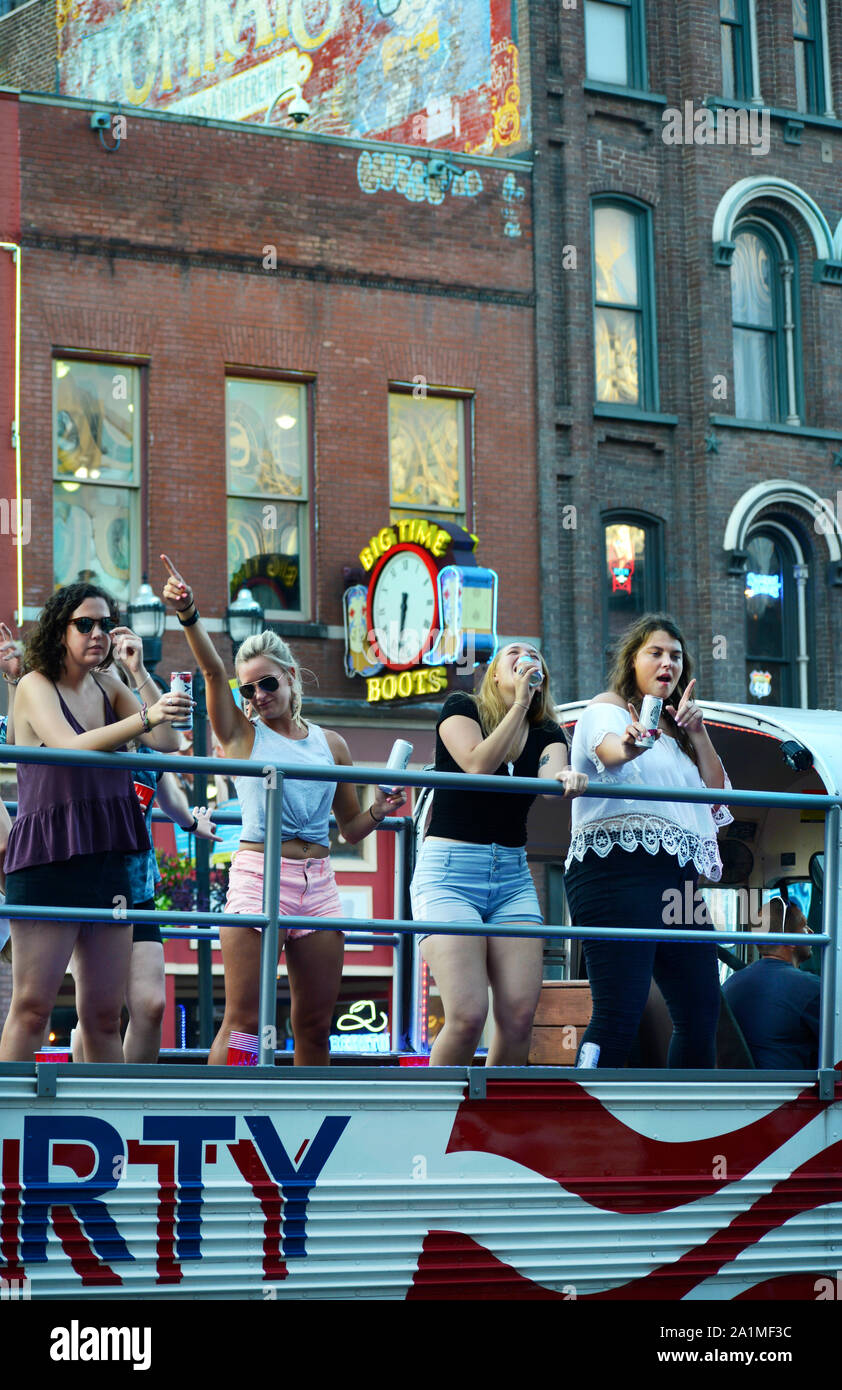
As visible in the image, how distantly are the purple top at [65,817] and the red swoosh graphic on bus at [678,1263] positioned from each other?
1.64 metres

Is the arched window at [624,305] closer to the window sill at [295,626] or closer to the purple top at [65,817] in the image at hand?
the window sill at [295,626]

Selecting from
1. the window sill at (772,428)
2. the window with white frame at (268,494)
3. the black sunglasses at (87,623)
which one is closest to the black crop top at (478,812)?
the black sunglasses at (87,623)

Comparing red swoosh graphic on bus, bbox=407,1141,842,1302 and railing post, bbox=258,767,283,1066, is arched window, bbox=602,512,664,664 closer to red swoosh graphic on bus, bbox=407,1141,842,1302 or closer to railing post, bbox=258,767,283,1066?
red swoosh graphic on bus, bbox=407,1141,842,1302

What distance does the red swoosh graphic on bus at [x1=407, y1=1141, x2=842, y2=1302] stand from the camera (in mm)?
6129

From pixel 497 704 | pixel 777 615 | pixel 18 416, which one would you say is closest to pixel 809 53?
pixel 777 615

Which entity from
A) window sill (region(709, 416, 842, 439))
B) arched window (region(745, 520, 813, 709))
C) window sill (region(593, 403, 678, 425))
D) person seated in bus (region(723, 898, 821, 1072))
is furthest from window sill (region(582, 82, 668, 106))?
person seated in bus (region(723, 898, 821, 1072))

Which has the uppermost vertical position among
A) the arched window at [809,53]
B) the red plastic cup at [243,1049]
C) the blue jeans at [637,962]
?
the arched window at [809,53]

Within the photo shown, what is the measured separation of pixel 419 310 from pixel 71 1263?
1626 cm

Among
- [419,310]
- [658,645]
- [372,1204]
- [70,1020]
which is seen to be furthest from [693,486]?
[372,1204]

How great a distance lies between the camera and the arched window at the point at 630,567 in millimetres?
21922

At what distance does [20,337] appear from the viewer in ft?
61.9

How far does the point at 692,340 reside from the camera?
22375 mm

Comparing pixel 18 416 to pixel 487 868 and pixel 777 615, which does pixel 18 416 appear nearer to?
pixel 777 615

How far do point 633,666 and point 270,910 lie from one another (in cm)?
189
